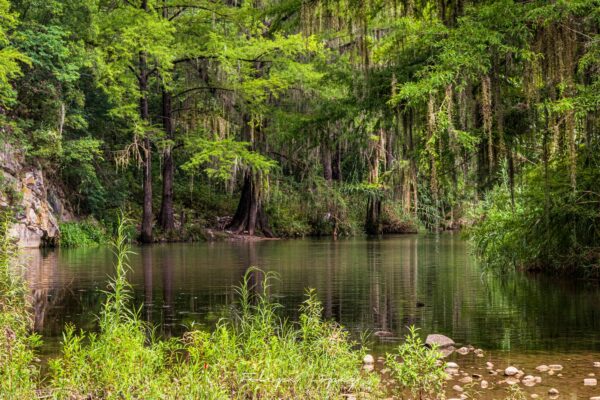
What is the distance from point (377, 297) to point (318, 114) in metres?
3.11

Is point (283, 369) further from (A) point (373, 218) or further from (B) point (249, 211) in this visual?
(A) point (373, 218)

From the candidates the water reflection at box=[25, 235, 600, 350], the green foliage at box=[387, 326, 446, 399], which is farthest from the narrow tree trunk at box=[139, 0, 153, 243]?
the green foliage at box=[387, 326, 446, 399]

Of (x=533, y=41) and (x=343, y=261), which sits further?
(x=343, y=261)

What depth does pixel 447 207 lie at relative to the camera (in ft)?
147

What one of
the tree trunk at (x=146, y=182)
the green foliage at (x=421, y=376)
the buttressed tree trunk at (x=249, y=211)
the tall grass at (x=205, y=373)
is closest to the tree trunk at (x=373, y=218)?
the buttressed tree trunk at (x=249, y=211)

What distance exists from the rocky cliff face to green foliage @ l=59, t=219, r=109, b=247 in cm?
49

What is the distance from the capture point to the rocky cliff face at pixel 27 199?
25.1m

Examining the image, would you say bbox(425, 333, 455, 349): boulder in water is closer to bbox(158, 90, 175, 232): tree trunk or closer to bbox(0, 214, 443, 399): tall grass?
bbox(0, 214, 443, 399): tall grass

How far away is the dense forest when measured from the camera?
10.1 meters

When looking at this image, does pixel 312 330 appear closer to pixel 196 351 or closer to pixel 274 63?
pixel 196 351

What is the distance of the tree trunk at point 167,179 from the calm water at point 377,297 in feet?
36.1

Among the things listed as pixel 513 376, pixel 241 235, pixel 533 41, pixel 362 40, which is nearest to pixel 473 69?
pixel 533 41

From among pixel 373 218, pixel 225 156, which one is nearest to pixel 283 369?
pixel 225 156

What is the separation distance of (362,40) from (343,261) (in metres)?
8.21
